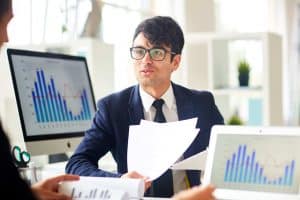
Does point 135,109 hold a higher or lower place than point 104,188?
higher

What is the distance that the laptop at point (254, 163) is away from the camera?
1.23m

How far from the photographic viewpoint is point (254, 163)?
49.9 inches

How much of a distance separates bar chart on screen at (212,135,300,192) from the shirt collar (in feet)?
1.24

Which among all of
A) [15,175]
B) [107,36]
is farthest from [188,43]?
[15,175]

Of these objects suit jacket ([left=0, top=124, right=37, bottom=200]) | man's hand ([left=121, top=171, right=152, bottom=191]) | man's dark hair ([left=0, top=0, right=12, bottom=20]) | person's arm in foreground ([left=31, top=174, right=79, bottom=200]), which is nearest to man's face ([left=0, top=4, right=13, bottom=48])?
man's dark hair ([left=0, top=0, right=12, bottom=20])

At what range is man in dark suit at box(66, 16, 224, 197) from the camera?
1.61 meters

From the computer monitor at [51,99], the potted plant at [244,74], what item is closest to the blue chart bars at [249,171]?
the computer monitor at [51,99]

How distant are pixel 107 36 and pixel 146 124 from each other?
2490 millimetres

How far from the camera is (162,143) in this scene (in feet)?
4.55

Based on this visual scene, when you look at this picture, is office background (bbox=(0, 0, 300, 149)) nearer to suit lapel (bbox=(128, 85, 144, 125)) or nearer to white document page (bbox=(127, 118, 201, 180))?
suit lapel (bbox=(128, 85, 144, 125))

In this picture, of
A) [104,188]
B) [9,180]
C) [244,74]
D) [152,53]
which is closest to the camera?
[9,180]

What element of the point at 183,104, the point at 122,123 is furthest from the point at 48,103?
the point at 183,104

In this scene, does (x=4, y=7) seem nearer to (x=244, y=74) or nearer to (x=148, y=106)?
(x=148, y=106)

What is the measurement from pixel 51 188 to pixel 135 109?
0.49m
